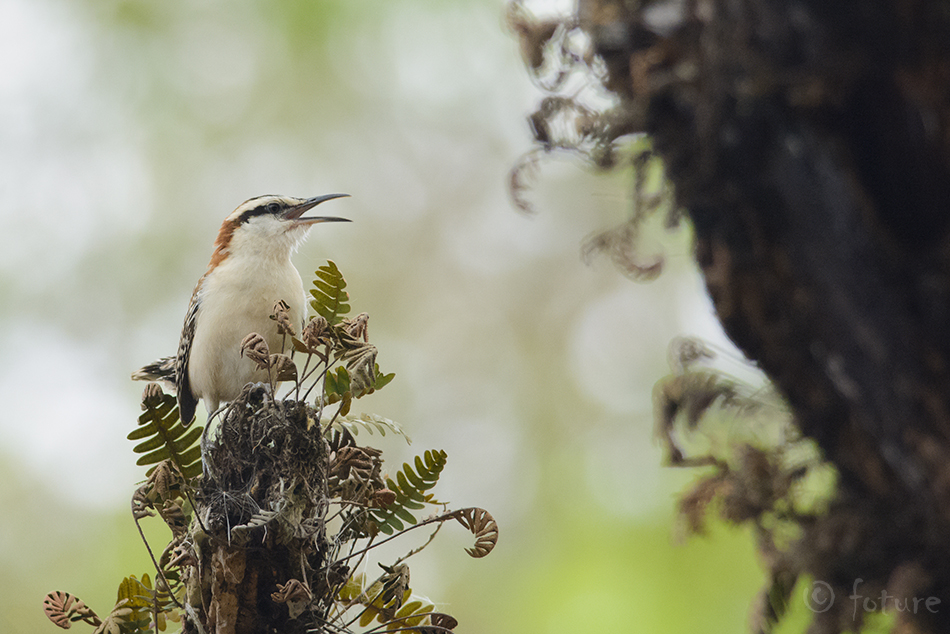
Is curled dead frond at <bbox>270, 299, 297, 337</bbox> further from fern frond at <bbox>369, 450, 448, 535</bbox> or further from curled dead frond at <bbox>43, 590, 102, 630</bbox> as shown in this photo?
curled dead frond at <bbox>43, 590, 102, 630</bbox>

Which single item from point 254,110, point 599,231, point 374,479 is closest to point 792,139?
point 599,231

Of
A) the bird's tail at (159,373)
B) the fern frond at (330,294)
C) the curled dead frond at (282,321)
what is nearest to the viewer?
the curled dead frond at (282,321)

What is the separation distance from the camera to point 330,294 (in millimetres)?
3689

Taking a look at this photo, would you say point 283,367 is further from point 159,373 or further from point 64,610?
point 159,373

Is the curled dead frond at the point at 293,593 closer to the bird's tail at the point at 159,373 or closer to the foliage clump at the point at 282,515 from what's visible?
the foliage clump at the point at 282,515

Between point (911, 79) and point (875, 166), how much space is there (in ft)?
0.75

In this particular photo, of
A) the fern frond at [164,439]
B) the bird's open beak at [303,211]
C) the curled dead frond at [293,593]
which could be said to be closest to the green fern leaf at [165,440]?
the fern frond at [164,439]

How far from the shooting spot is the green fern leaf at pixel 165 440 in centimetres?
355

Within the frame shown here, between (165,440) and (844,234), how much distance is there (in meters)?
2.83

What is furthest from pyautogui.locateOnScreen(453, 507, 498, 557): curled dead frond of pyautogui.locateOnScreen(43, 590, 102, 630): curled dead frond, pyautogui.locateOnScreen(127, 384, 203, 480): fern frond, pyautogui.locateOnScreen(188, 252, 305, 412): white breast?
pyautogui.locateOnScreen(188, 252, 305, 412): white breast

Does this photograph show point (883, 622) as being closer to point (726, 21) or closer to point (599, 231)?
point (599, 231)

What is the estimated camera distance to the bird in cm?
508

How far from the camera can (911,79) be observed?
2105 mm

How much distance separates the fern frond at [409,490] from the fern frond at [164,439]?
89cm
